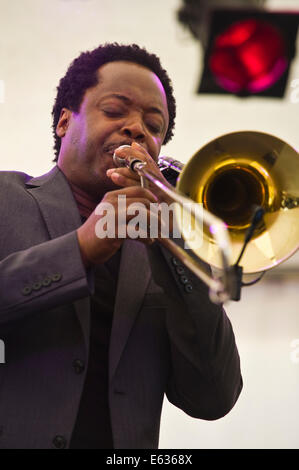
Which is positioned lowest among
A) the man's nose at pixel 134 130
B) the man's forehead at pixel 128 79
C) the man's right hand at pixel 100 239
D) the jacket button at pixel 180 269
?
the jacket button at pixel 180 269

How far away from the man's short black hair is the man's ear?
0.08 ft

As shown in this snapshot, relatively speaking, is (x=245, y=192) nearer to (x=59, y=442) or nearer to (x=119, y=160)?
(x=119, y=160)

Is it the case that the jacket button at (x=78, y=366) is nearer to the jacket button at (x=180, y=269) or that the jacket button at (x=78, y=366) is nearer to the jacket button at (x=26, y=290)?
the jacket button at (x=26, y=290)

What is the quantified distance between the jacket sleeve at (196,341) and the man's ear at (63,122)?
0.89 meters

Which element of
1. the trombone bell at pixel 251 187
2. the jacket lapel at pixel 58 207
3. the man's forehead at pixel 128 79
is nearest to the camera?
the jacket lapel at pixel 58 207

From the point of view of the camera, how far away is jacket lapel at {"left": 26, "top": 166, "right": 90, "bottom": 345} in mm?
1837

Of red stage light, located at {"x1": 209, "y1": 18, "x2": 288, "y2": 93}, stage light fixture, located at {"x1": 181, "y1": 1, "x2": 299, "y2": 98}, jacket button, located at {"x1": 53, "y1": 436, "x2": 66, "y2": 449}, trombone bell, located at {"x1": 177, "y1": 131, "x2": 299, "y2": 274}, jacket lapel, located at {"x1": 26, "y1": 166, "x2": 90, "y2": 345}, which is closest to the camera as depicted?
jacket button, located at {"x1": 53, "y1": 436, "x2": 66, "y2": 449}

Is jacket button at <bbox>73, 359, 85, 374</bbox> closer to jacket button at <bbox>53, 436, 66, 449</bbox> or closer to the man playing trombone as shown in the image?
the man playing trombone

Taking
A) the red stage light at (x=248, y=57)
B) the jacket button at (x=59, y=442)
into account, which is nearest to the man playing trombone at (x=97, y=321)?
the jacket button at (x=59, y=442)

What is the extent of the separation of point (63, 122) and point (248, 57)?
2.67ft

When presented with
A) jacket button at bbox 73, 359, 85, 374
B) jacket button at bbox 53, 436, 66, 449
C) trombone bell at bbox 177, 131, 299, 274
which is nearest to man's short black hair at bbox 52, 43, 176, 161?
trombone bell at bbox 177, 131, 299, 274

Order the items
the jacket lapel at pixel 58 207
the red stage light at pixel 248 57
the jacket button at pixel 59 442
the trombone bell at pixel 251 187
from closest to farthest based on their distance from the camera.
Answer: the jacket button at pixel 59 442 → the jacket lapel at pixel 58 207 → the trombone bell at pixel 251 187 → the red stage light at pixel 248 57

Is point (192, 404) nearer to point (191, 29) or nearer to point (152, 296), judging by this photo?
point (152, 296)

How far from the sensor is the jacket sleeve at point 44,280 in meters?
1.69
